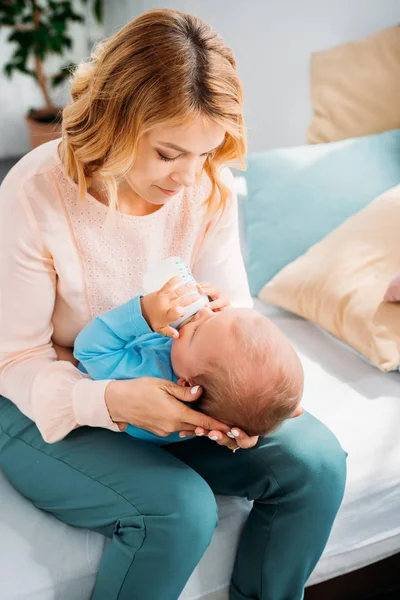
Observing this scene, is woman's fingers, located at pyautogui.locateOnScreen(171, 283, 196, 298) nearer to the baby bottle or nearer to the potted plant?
the baby bottle

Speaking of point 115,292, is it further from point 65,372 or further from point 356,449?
point 356,449

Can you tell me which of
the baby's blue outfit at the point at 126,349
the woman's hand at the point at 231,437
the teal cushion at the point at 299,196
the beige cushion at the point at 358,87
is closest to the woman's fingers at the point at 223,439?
the woman's hand at the point at 231,437

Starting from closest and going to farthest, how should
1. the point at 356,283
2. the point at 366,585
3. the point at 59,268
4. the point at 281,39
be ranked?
the point at 59,268
the point at 366,585
the point at 356,283
the point at 281,39

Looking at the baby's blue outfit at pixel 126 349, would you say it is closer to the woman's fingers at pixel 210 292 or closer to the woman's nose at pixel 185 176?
the woman's fingers at pixel 210 292

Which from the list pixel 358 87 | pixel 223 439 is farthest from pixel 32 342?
pixel 358 87

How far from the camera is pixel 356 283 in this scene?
63.9 inches

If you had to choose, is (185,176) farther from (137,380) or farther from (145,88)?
(137,380)

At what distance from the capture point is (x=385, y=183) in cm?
193

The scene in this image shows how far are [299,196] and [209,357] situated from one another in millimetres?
924

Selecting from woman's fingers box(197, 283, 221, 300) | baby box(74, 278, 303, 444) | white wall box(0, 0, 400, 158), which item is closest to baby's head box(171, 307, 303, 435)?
baby box(74, 278, 303, 444)

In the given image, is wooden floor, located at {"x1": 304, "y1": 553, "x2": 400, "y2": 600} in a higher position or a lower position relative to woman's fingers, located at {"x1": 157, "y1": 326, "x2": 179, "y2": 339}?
lower

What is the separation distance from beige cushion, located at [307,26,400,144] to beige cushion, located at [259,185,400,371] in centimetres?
42

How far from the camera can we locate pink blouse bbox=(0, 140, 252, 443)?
1.19 m

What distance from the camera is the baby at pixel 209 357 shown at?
3.47 feet
